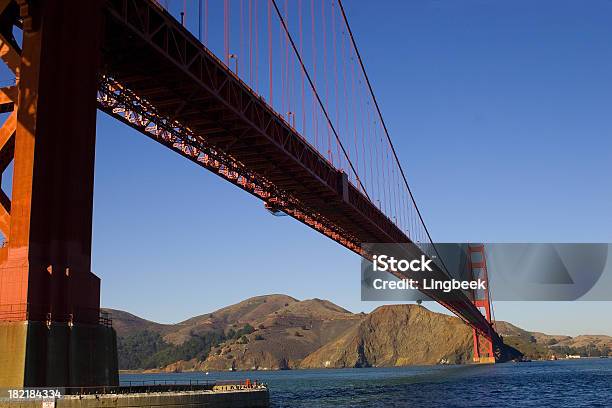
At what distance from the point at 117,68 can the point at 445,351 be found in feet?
570

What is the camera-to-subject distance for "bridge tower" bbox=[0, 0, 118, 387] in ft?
74.0

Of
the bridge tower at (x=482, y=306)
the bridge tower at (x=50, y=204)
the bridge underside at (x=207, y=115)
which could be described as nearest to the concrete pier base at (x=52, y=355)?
the bridge tower at (x=50, y=204)

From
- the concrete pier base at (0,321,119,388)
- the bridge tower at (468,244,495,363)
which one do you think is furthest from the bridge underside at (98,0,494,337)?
the bridge tower at (468,244,495,363)

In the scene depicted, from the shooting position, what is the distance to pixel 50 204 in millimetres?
23844

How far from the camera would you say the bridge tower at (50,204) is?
22558mm

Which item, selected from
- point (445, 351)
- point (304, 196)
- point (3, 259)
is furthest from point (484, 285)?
point (3, 259)

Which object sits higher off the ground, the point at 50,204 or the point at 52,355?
the point at 50,204

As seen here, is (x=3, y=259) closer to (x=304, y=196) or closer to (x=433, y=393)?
(x=304, y=196)

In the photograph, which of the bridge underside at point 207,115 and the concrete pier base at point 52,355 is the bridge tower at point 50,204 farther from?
the bridge underside at point 207,115

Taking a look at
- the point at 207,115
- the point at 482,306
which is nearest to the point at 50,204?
the point at 207,115

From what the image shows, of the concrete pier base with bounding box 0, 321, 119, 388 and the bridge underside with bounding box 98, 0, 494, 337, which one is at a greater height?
the bridge underside with bounding box 98, 0, 494, 337

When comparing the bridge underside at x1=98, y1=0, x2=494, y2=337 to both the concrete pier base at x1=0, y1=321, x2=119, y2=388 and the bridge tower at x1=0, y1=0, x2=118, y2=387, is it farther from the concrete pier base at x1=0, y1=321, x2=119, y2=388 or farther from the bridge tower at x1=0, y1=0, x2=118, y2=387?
the concrete pier base at x1=0, y1=321, x2=119, y2=388

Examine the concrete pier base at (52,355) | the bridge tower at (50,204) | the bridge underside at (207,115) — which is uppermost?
the bridge underside at (207,115)

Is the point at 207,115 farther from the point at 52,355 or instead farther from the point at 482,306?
the point at 482,306
